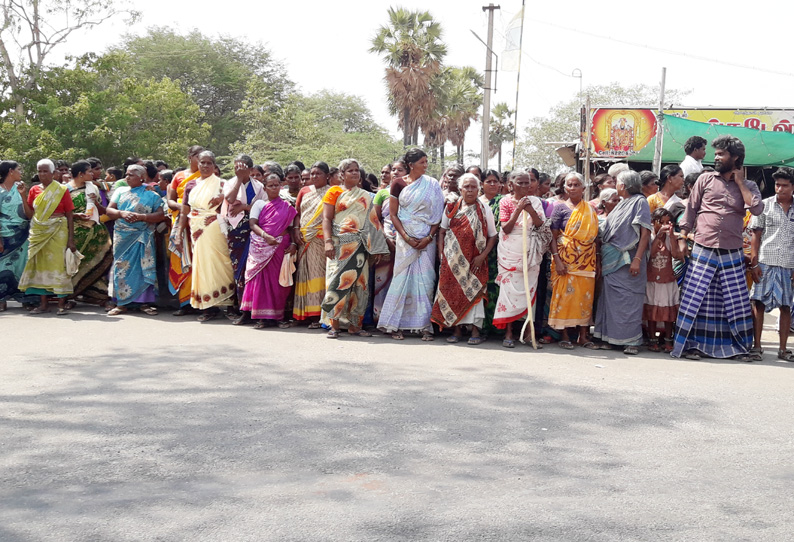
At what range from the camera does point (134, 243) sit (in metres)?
9.19

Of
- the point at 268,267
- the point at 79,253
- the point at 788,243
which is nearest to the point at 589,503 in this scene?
the point at 788,243

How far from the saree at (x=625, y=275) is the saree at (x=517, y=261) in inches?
27.1

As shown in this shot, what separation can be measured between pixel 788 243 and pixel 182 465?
6157 mm

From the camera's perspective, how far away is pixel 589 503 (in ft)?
11.4

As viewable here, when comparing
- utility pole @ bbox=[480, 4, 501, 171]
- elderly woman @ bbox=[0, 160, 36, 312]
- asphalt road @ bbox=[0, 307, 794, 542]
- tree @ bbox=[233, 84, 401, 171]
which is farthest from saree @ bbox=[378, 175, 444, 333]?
tree @ bbox=[233, 84, 401, 171]

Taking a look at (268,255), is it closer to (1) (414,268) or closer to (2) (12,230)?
(1) (414,268)

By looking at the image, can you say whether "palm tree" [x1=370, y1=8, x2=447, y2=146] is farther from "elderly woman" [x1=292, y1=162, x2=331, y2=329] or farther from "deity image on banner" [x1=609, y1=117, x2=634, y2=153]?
"elderly woman" [x1=292, y1=162, x2=331, y2=329]

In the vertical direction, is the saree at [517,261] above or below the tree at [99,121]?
below

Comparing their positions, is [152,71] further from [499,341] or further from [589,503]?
[589,503]

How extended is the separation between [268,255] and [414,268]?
5.52ft

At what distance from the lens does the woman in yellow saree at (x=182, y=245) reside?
8.89m

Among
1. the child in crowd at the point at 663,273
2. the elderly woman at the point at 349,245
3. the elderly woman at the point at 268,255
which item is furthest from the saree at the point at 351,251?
the child in crowd at the point at 663,273

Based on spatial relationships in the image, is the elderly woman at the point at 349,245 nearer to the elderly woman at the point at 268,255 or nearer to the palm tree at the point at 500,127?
the elderly woman at the point at 268,255

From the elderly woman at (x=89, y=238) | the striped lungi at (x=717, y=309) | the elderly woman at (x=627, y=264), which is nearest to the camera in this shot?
the striped lungi at (x=717, y=309)
